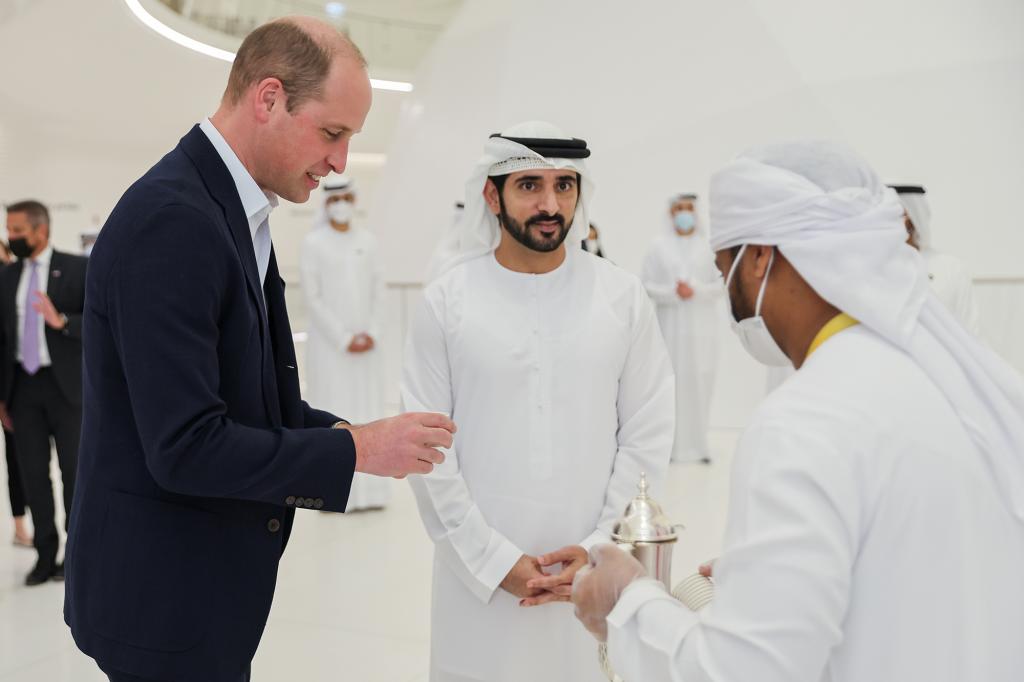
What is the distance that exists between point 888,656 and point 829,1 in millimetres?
10099

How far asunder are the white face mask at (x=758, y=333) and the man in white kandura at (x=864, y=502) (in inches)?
3.0

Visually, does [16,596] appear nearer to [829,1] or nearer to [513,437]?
[513,437]

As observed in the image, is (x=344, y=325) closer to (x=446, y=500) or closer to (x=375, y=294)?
(x=375, y=294)

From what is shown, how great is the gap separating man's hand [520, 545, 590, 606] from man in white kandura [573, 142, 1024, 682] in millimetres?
966

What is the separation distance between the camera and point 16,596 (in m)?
4.95

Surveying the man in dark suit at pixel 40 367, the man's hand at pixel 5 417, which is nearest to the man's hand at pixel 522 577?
the man in dark suit at pixel 40 367

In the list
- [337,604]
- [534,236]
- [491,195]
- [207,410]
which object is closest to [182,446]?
[207,410]

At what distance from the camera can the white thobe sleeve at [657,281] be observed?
27.1 ft

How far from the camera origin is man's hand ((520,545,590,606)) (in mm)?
2355

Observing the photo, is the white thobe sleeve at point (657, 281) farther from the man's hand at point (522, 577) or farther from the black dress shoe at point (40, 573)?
the man's hand at point (522, 577)

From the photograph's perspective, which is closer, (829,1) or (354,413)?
(354,413)

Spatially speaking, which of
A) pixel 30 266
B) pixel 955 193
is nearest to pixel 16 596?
pixel 30 266

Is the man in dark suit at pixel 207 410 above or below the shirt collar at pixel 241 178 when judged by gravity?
below

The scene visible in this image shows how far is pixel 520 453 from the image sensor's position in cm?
258
